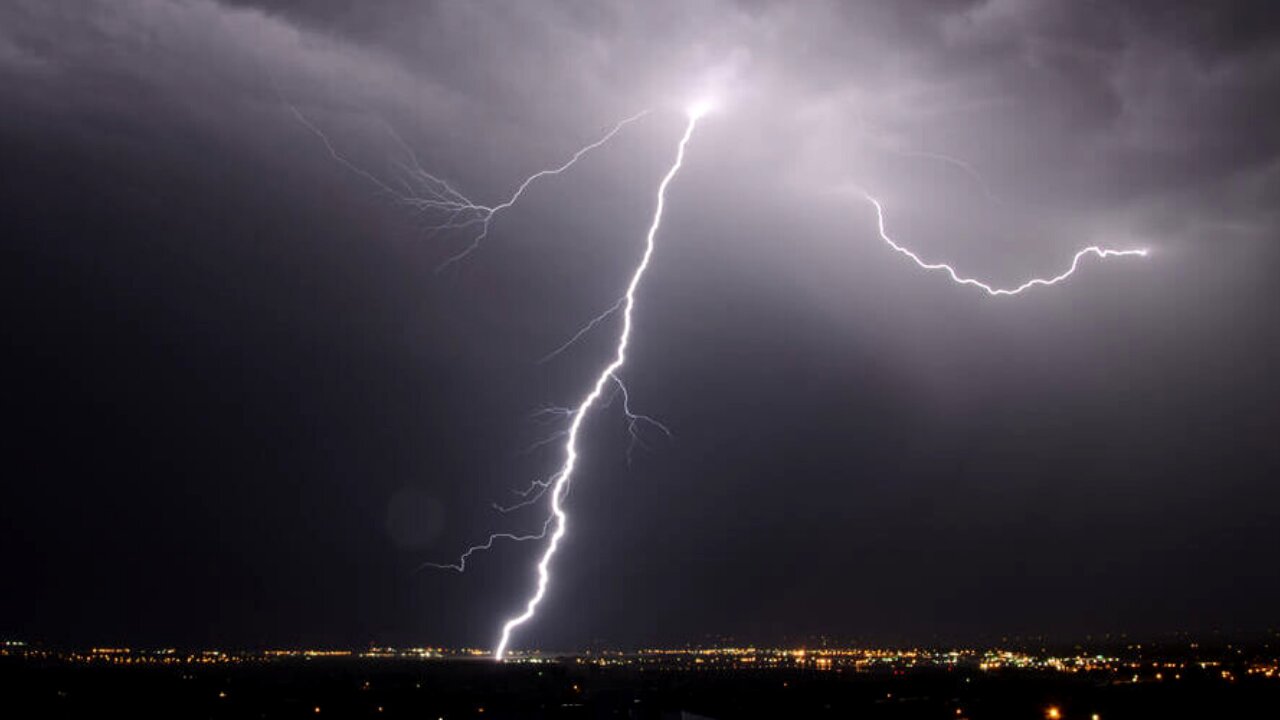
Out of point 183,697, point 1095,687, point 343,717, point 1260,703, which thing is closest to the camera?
point 343,717

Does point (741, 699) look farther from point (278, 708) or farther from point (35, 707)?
point (35, 707)

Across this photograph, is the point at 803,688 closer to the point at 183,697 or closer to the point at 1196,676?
the point at 1196,676

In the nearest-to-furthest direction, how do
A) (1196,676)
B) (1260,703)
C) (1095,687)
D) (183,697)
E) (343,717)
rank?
1. (343,717)
2. (1260,703)
3. (183,697)
4. (1095,687)
5. (1196,676)

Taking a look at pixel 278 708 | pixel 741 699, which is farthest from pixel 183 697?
pixel 741 699

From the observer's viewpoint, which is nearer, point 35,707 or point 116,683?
point 35,707

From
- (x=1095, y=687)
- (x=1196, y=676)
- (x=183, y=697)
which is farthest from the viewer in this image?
(x=1196, y=676)

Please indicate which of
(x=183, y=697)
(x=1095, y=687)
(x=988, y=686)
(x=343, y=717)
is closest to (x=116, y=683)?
(x=183, y=697)
